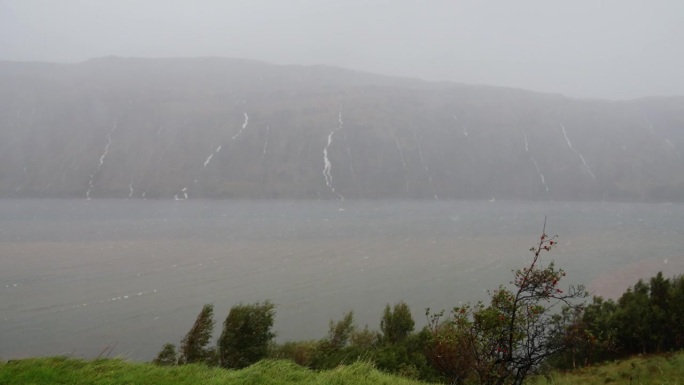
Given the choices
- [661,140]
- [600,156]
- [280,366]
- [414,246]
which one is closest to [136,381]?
[280,366]

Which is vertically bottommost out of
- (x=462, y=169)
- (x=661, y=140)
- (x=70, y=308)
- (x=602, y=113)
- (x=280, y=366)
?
(x=70, y=308)

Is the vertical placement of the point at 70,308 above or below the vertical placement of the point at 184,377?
below

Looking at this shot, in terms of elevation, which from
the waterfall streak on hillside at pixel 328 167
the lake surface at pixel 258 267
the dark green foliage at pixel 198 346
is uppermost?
the waterfall streak on hillside at pixel 328 167

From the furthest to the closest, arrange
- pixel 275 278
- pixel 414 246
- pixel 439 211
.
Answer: pixel 439 211 → pixel 414 246 → pixel 275 278

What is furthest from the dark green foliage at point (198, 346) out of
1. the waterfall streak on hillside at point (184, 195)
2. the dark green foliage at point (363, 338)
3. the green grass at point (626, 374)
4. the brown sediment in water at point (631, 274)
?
the waterfall streak on hillside at point (184, 195)

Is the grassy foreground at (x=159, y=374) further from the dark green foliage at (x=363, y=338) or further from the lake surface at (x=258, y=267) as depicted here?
the dark green foliage at (x=363, y=338)

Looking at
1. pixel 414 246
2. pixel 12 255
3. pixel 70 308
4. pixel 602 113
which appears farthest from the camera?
pixel 602 113

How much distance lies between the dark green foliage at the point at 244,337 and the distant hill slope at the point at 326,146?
114290 millimetres

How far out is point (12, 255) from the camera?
45.1 meters

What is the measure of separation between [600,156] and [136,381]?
174 meters

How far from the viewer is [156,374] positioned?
313 inches

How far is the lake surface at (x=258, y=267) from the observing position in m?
27.4

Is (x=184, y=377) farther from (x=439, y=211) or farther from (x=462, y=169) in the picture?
(x=462, y=169)

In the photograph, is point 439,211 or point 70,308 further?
point 439,211
